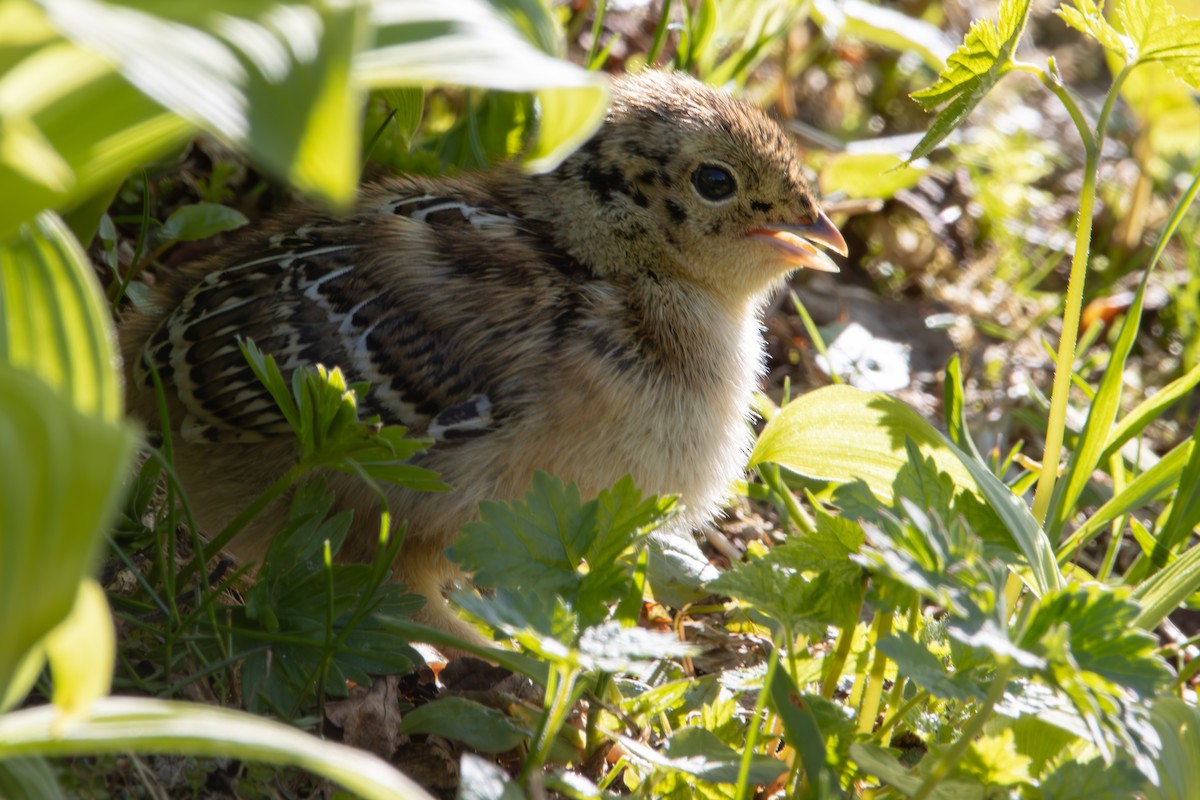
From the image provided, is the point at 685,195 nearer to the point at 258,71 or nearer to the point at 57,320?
the point at 57,320

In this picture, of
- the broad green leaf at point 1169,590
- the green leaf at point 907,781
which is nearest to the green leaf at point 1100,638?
the green leaf at point 907,781

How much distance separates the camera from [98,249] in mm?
3129

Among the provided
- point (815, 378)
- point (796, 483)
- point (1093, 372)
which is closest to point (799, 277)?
point (815, 378)

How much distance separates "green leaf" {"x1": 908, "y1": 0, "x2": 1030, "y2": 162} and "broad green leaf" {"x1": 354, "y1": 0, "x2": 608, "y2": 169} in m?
1.11

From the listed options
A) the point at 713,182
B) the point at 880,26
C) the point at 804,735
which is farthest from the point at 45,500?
the point at 880,26

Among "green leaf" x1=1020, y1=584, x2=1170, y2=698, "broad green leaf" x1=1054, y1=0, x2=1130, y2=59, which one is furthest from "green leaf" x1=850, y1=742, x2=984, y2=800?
"broad green leaf" x1=1054, y1=0, x2=1130, y2=59

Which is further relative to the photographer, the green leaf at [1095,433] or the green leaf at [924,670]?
the green leaf at [1095,433]

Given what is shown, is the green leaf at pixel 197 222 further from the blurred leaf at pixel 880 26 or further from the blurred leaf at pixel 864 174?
the blurred leaf at pixel 880 26

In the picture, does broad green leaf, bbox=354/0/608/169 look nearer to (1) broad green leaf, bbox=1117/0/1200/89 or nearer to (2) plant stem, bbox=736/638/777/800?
(2) plant stem, bbox=736/638/777/800

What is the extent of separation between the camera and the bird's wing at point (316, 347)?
263cm

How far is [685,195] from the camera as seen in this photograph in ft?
9.75

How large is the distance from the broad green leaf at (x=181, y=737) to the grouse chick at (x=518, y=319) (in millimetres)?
1321

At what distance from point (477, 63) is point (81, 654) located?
664mm

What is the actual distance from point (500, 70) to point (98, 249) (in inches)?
90.2
